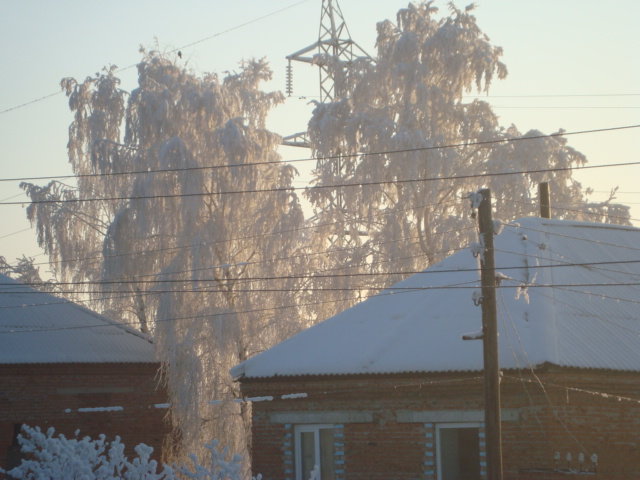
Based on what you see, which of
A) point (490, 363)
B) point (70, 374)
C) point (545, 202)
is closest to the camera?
point (490, 363)

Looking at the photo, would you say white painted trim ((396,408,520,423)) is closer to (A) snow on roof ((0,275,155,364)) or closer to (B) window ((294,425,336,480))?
(B) window ((294,425,336,480))

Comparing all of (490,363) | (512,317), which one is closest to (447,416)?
(512,317)

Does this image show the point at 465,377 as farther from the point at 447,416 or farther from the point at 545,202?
the point at 545,202

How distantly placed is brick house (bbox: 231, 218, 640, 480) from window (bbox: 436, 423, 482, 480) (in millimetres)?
22

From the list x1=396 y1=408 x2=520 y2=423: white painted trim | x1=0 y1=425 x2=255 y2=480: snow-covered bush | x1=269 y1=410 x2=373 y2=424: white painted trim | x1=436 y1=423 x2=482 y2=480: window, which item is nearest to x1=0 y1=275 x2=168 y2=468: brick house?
x1=269 y1=410 x2=373 y2=424: white painted trim

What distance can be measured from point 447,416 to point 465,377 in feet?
2.73

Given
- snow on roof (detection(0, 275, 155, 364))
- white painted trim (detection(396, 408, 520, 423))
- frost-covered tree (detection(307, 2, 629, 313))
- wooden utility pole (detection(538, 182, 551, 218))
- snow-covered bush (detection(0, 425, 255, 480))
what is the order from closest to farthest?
snow-covered bush (detection(0, 425, 255, 480)) → white painted trim (detection(396, 408, 520, 423)) → wooden utility pole (detection(538, 182, 551, 218)) → snow on roof (detection(0, 275, 155, 364)) → frost-covered tree (detection(307, 2, 629, 313))

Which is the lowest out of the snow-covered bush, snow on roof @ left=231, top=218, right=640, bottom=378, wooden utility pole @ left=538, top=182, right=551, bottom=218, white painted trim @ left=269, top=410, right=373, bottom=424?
white painted trim @ left=269, top=410, right=373, bottom=424

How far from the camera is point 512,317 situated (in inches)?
744

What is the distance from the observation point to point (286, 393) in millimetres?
A: 20281

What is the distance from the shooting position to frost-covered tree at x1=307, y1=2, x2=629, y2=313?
103 feet

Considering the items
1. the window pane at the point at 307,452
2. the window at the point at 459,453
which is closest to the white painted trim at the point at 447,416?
the window at the point at 459,453

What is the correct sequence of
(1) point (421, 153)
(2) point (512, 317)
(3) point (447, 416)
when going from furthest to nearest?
(1) point (421, 153) → (2) point (512, 317) → (3) point (447, 416)

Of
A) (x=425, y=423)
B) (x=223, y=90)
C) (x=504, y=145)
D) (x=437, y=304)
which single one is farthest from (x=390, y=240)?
(x=425, y=423)
